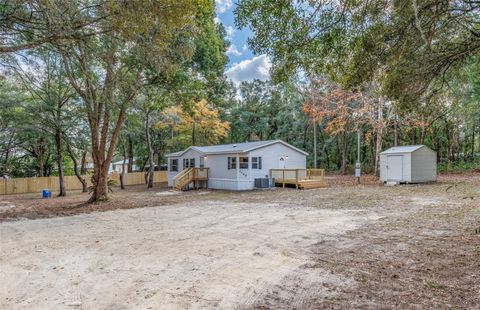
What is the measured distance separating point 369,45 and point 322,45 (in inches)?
36.4

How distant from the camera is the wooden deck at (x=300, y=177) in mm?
16703

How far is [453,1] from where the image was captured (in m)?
4.86

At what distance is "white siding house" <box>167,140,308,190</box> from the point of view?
17.3 meters

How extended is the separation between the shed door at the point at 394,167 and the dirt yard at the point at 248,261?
8.62 metres

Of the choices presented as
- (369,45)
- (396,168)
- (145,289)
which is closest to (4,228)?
(145,289)

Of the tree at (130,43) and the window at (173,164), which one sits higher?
the tree at (130,43)

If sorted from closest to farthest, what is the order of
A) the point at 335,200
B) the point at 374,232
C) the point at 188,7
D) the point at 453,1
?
the point at 453,1, the point at 188,7, the point at 374,232, the point at 335,200

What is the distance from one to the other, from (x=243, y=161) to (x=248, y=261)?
12.9 meters

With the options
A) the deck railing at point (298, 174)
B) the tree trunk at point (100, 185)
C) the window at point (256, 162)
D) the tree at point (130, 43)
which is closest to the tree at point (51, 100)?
the tree at point (130, 43)

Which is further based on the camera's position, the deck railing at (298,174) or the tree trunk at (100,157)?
the deck railing at (298,174)

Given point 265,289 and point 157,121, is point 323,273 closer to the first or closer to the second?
point 265,289

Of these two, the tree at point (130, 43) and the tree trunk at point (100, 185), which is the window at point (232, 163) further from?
the tree at point (130, 43)

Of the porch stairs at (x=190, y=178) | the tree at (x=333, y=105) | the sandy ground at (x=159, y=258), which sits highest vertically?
the tree at (x=333, y=105)

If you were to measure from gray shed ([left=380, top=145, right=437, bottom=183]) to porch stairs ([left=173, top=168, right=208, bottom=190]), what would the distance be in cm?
1050
